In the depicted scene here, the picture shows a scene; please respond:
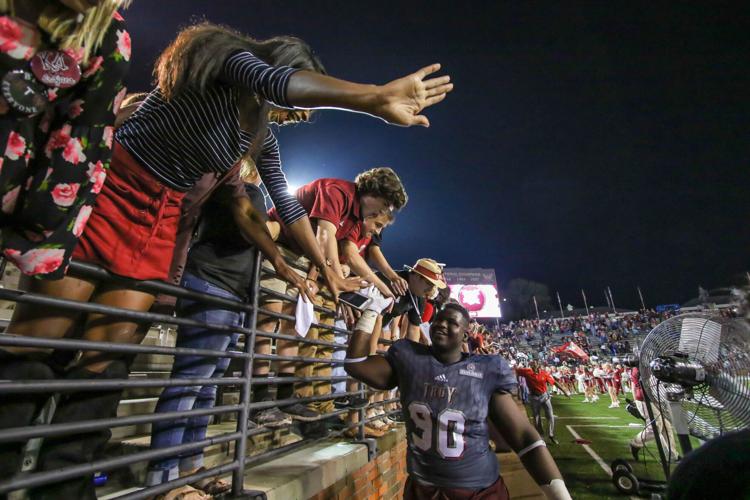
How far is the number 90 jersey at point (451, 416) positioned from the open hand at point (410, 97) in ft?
6.96

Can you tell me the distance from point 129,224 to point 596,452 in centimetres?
1153

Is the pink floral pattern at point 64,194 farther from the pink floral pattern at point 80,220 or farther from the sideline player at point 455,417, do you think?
the sideline player at point 455,417

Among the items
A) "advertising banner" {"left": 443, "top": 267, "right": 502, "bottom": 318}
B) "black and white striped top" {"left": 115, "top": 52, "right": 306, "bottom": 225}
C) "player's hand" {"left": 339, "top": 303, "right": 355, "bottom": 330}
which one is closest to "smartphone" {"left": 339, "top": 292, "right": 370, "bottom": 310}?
"player's hand" {"left": 339, "top": 303, "right": 355, "bottom": 330}

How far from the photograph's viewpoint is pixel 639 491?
6.20 metres

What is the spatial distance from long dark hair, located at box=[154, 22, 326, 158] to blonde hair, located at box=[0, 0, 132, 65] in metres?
0.34

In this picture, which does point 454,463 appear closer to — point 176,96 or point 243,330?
point 243,330

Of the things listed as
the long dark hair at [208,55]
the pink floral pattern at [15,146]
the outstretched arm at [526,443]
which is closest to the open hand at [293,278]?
the long dark hair at [208,55]

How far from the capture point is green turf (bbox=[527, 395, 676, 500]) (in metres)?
6.71

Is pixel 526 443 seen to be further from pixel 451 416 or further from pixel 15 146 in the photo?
pixel 15 146

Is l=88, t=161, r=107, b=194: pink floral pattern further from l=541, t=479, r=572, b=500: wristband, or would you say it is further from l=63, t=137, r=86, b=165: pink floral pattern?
l=541, t=479, r=572, b=500: wristband

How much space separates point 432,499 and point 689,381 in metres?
2.99

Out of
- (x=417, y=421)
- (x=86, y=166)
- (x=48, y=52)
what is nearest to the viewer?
(x=48, y=52)

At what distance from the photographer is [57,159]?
3.50 feet

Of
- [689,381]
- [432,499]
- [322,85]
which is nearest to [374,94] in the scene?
[322,85]
